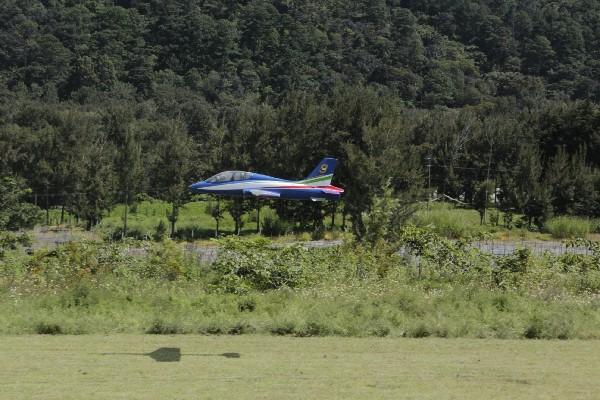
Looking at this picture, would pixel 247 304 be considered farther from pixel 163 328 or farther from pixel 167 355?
pixel 167 355

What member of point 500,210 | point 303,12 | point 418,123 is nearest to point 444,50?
point 303,12

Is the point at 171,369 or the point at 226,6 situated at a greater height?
the point at 226,6

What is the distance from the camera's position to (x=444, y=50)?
584 ft

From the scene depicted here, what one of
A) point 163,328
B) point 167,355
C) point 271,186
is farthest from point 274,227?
point 167,355

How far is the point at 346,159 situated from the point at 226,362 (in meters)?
36.7

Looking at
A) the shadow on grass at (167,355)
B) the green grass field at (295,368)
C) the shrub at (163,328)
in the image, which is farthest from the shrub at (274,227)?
the shadow on grass at (167,355)

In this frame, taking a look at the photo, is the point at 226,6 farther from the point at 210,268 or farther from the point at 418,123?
the point at 210,268

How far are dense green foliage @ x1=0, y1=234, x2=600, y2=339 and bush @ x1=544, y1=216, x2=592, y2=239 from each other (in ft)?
76.3

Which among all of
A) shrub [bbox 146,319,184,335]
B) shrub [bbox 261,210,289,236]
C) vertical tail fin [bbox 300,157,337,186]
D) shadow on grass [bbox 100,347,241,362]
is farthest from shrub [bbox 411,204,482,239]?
shadow on grass [bbox 100,347,241,362]

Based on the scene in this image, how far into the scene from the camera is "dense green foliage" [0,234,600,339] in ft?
47.0

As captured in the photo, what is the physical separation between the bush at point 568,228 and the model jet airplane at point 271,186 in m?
12.3

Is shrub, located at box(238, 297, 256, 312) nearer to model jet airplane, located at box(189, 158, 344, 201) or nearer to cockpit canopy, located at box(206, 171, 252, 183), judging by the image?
model jet airplane, located at box(189, 158, 344, 201)

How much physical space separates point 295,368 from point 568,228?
3785cm

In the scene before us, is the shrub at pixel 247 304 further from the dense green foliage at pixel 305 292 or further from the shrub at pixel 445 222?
the shrub at pixel 445 222
